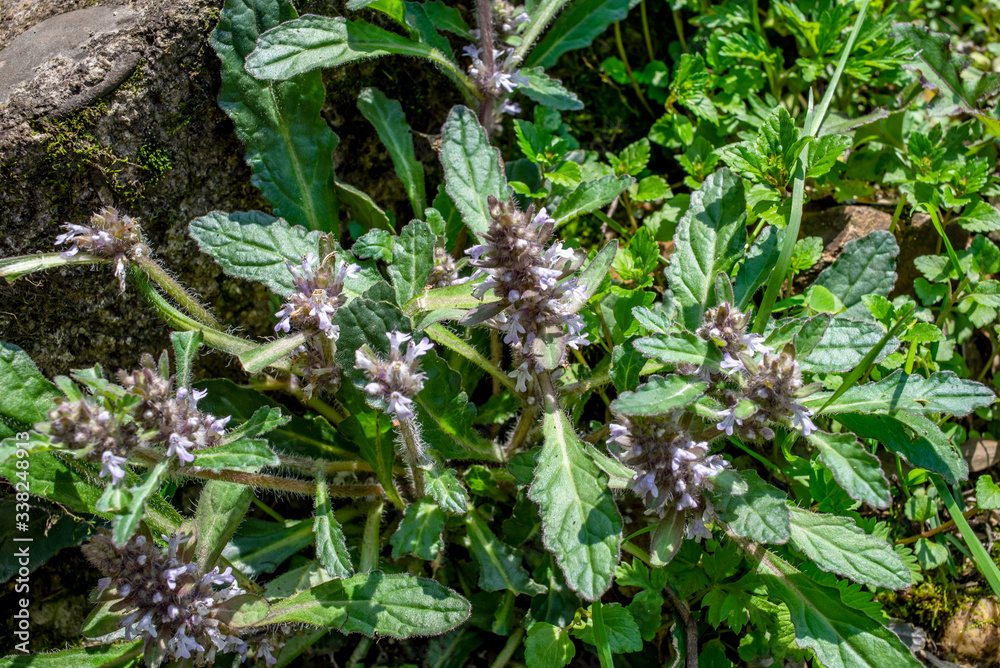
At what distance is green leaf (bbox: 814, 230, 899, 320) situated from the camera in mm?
3186

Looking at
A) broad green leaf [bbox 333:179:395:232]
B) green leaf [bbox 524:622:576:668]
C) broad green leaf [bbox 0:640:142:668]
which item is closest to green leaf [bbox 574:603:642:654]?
green leaf [bbox 524:622:576:668]

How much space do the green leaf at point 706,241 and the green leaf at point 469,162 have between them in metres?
0.81

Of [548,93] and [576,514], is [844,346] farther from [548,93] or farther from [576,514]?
[548,93]

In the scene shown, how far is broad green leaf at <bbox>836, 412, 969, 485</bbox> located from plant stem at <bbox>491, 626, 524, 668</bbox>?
1662mm

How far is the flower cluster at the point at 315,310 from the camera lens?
2.58 metres

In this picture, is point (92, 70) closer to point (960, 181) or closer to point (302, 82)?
point (302, 82)

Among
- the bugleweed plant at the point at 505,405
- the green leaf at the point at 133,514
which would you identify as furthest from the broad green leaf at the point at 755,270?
the green leaf at the point at 133,514

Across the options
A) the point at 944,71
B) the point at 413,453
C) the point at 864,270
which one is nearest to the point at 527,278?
the point at 413,453

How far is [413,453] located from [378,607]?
0.59 metres

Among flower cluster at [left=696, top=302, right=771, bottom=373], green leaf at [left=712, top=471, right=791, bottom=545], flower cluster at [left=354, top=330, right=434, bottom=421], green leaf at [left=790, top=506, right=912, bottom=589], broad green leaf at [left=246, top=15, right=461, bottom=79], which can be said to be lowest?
green leaf at [left=790, top=506, right=912, bottom=589]

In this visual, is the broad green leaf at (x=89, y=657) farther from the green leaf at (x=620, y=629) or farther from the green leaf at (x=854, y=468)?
the green leaf at (x=854, y=468)

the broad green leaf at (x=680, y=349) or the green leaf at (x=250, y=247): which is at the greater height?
the green leaf at (x=250, y=247)

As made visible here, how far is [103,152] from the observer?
2979mm

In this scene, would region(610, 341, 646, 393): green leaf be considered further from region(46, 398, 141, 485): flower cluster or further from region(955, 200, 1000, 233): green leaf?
region(955, 200, 1000, 233): green leaf
